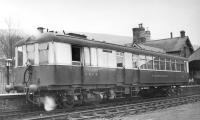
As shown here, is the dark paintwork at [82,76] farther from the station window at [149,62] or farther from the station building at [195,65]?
the station building at [195,65]

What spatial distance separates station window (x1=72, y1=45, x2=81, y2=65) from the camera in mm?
14279

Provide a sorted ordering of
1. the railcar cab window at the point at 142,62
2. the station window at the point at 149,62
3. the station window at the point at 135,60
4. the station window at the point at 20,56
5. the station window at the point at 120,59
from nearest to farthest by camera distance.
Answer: the station window at the point at 20,56 → the station window at the point at 120,59 → the station window at the point at 135,60 → the railcar cab window at the point at 142,62 → the station window at the point at 149,62

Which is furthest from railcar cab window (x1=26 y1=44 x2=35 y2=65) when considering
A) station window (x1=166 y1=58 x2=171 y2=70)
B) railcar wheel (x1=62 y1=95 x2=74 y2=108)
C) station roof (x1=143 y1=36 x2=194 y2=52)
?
station roof (x1=143 y1=36 x2=194 y2=52)

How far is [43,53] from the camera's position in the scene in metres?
13.7

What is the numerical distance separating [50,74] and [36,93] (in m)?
1.39

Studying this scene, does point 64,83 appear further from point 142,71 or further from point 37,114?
point 142,71

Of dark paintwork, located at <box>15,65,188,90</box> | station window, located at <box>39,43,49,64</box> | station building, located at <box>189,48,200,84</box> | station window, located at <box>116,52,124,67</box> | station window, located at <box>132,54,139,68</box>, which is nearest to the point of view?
dark paintwork, located at <box>15,65,188,90</box>

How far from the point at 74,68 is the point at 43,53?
5.06 ft

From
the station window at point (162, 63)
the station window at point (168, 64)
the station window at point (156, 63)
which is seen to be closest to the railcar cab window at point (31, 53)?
the station window at point (156, 63)

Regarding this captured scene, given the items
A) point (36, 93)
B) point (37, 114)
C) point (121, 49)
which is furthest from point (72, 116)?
point (121, 49)

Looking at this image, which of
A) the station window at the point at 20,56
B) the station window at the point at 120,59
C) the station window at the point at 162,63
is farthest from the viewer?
the station window at the point at 162,63

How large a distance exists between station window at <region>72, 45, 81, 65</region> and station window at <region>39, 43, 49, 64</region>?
1307 millimetres

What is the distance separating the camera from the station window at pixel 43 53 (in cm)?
1359

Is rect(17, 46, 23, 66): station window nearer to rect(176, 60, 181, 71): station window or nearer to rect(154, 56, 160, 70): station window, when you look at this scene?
rect(154, 56, 160, 70): station window
